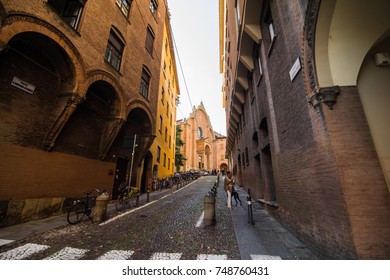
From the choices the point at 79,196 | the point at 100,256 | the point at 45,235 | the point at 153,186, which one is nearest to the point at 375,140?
the point at 100,256

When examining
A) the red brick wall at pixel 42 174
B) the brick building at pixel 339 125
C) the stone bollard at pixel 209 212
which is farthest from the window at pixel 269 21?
the red brick wall at pixel 42 174

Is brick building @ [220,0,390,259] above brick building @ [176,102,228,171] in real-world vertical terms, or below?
below

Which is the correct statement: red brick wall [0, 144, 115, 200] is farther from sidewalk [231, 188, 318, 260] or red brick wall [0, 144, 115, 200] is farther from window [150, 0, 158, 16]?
window [150, 0, 158, 16]

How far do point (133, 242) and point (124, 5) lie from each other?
1337 centimetres

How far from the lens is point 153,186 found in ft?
48.3

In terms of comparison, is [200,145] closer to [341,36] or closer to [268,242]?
[268,242]

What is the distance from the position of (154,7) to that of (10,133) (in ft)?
50.8

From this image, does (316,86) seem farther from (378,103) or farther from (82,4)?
(82,4)

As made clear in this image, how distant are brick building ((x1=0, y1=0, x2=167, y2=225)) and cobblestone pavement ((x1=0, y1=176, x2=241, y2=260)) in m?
2.16

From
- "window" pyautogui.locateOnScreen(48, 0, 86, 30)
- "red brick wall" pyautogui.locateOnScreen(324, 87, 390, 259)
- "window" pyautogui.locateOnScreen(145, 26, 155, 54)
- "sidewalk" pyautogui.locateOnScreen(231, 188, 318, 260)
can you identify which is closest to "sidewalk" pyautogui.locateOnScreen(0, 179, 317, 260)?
"sidewalk" pyautogui.locateOnScreen(231, 188, 318, 260)

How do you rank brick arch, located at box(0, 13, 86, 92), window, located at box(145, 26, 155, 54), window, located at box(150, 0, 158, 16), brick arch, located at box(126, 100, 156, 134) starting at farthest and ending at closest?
window, located at box(150, 0, 158, 16)
window, located at box(145, 26, 155, 54)
brick arch, located at box(126, 100, 156, 134)
brick arch, located at box(0, 13, 86, 92)

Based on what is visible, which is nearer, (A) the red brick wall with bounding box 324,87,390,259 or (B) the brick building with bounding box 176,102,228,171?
(A) the red brick wall with bounding box 324,87,390,259

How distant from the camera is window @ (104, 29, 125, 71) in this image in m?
8.97

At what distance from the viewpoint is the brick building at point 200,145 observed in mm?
45625
